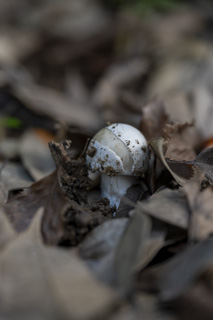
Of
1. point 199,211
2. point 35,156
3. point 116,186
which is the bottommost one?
point 35,156

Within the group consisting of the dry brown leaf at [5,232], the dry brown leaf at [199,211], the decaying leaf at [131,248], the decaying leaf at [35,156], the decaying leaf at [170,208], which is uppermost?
the dry brown leaf at [199,211]

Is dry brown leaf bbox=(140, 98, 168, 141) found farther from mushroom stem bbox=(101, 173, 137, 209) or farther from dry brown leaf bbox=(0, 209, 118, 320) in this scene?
dry brown leaf bbox=(0, 209, 118, 320)

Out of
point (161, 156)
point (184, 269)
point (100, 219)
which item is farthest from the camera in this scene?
point (161, 156)

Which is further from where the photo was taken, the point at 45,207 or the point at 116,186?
the point at 116,186

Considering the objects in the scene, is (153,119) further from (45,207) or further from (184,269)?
(184,269)

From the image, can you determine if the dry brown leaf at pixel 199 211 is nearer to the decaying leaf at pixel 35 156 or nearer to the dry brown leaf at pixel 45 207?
the dry brown leaf at pixel 45 207

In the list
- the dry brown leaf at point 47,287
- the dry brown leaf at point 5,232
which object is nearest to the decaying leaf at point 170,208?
the dry brown leaf at point 47,287

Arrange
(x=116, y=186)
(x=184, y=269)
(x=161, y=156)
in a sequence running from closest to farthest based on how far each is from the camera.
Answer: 1. (x=184, y=269)
2. (x=161, y=156)
3. (x=116, y=186)

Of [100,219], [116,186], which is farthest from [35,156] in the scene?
[100,219]

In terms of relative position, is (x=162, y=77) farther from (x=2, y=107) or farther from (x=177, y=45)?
(x=2, y=107)
